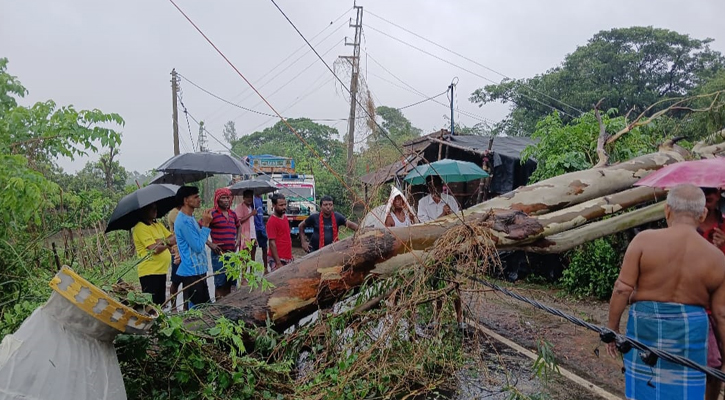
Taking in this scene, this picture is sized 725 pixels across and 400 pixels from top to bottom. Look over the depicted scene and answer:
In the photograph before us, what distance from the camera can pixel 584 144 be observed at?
752cm

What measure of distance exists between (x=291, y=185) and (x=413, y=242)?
13069 millimetres

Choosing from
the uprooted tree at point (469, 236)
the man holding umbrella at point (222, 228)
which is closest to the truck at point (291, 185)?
the man holding umbrella at point (222, 228)

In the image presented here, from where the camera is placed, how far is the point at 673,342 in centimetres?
277

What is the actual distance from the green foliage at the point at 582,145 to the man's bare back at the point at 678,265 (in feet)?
15.1

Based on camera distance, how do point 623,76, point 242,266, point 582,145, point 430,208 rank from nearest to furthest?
1. point 242,266
2. point 430,208
3. point 582,145
4. point 623,76

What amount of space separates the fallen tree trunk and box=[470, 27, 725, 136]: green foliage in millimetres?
19483

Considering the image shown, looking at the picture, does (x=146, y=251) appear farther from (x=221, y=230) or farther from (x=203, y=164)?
(x=203, y=164)

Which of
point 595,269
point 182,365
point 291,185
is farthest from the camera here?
point 291,185

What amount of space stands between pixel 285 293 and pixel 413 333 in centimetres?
100

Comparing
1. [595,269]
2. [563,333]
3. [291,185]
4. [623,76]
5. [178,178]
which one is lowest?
[563,333]

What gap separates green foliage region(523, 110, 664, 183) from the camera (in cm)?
713

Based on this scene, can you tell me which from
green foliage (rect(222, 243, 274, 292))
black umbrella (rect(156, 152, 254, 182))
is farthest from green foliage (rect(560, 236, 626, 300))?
→ green foliage (rect(222, 243, 274, 292))

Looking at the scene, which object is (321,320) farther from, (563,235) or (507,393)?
(563,235)

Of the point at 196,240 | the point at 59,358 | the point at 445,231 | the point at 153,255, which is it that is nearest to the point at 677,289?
the point at 445,231
